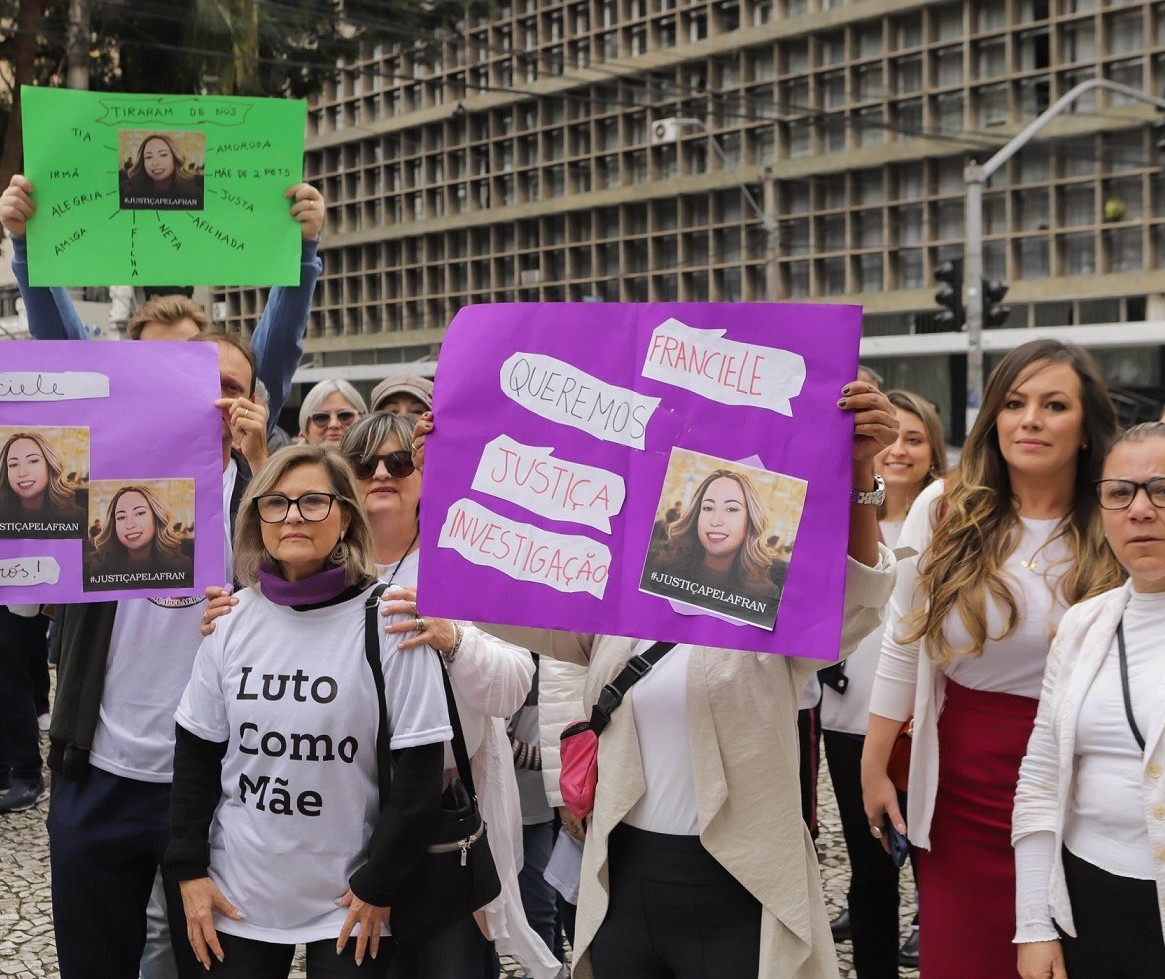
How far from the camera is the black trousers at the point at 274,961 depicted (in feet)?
7.97

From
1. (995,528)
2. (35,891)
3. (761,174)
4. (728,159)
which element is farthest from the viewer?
(728,159)

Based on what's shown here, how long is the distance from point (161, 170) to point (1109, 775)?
2.49 meters

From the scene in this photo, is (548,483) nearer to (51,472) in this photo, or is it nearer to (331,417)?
(51,472)

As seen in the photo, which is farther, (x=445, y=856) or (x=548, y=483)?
(x=445, y=856)

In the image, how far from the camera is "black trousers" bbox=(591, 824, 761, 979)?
2.32 m

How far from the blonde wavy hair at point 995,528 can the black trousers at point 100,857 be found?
5.37ft

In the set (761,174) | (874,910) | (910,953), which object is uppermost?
(761,174)

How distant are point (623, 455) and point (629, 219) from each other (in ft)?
122

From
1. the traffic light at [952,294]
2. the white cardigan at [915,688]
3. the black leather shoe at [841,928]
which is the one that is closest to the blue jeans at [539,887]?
the black leather shoe at [841,928]

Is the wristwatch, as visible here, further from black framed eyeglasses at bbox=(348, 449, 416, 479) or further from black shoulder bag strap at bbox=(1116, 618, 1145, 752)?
black framed eyeglasses at bbox=(348, 449, 416, 479)

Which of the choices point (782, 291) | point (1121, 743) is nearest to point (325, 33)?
point (1121, 743)

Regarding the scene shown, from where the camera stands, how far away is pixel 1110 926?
2248 millimetres

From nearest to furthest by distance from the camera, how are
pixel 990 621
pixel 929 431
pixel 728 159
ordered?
pixel 990 621 → pixel 929 431 → pixel 728 159

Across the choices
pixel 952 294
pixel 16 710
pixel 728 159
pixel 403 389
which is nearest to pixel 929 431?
pixel 403 389
